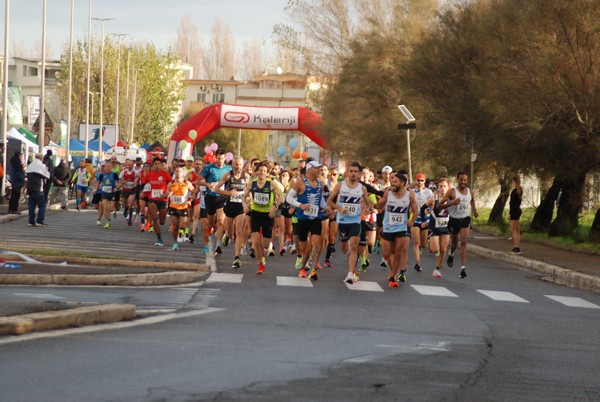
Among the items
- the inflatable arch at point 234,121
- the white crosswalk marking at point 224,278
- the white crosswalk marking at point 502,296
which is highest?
the inflatable arch at point 234,121

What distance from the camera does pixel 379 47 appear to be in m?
53.9

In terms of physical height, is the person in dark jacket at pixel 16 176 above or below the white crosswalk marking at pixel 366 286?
above

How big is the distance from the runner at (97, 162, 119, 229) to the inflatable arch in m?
17.1

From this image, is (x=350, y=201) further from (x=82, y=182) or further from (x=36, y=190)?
(x=82, y=182)

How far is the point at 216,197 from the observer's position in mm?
24641

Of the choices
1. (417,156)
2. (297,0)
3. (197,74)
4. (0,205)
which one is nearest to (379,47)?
(417,156)

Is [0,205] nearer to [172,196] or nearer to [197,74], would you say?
[172,196]

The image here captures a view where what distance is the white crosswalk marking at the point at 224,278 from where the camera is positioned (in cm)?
1855

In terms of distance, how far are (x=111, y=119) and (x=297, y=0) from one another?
56253mm

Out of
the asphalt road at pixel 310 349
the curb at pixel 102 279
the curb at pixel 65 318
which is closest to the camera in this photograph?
the asphalt road at pixel 310 349

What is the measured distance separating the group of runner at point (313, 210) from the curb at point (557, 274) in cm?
187

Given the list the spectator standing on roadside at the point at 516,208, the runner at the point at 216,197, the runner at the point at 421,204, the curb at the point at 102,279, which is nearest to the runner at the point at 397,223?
the curb at the point at 102,279

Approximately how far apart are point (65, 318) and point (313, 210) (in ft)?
28.9

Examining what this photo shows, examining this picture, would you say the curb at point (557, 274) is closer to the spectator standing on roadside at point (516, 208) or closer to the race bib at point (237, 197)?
the spectator standing on roadside at point (516, 208)
